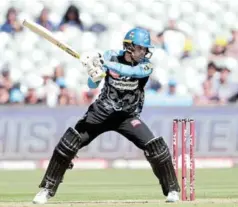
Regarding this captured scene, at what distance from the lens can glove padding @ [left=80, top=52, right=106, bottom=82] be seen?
301 inches

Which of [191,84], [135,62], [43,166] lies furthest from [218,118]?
[135,62]

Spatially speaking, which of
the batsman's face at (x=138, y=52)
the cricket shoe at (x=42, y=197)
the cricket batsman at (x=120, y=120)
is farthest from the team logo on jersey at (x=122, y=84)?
the cricket shoe at (x=42, y=197)

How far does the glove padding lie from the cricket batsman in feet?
0.20

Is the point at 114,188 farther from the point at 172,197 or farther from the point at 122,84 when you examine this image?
the point at 122,84

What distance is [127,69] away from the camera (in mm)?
7797

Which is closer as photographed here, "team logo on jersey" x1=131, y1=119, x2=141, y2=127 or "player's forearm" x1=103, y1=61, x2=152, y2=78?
"player's forearm" x1=103, y1=61, x2=152, y2=78

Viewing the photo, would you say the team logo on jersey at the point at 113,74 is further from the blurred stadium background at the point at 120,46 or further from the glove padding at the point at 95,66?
the blurred stadium background at the point at 120,46

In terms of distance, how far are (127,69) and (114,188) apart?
10.8 ft

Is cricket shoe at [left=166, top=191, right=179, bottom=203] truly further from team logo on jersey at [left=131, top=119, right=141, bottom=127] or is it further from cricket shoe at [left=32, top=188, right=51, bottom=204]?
cricket shoe at [left=32, top=188, right=51, bottom=204]

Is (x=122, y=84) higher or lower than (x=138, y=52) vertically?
lower

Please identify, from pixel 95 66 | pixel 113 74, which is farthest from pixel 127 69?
pixel 95 66

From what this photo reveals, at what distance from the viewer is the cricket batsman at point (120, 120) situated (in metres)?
7.86

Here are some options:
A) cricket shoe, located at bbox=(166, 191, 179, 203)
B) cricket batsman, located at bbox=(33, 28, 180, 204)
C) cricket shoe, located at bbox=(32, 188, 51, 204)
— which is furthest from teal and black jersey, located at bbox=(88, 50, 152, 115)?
cricket shoe, located at bbox=(32, 188, 51, 204)

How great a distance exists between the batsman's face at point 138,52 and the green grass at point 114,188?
1270 mm
